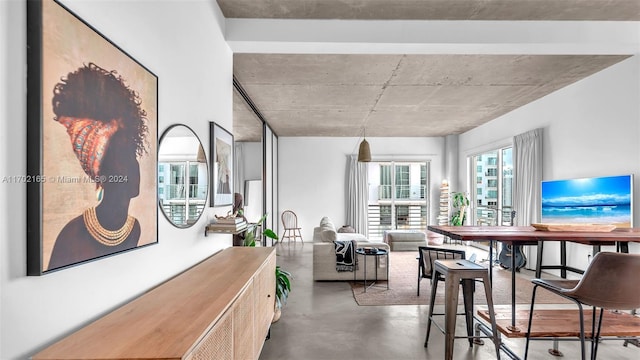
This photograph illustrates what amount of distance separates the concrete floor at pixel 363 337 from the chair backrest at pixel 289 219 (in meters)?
4.50

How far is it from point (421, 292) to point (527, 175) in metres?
2.97

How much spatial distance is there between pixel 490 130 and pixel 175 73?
6775 mm

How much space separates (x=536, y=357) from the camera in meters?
2.55

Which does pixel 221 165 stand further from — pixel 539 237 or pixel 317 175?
pixel 317 175

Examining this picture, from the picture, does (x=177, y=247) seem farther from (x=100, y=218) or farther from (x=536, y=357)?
(x=536, y=357)

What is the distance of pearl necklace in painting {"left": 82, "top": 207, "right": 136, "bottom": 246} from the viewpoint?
45.3 inches

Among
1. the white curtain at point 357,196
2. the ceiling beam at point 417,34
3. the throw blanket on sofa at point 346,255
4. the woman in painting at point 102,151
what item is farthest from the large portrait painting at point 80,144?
the white curtain at point 357,196

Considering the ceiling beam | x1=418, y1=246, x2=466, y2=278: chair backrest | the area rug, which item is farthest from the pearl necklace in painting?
x1=418, y1=246, x2=466, y2=278: chair backrest

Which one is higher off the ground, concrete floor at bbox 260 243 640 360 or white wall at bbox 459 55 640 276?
white wall at bbox 459 55 640 276

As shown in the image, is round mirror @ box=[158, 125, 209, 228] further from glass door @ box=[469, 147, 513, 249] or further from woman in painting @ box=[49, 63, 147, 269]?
glass door @ box=[469, 147, 513, 249]

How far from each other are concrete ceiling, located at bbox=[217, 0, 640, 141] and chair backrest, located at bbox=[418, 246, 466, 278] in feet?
7.50

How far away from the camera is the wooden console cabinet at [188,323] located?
38.3 inches

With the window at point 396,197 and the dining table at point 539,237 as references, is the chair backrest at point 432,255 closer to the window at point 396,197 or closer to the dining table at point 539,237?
the dining table at point 539,237

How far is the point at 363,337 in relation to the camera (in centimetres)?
291
